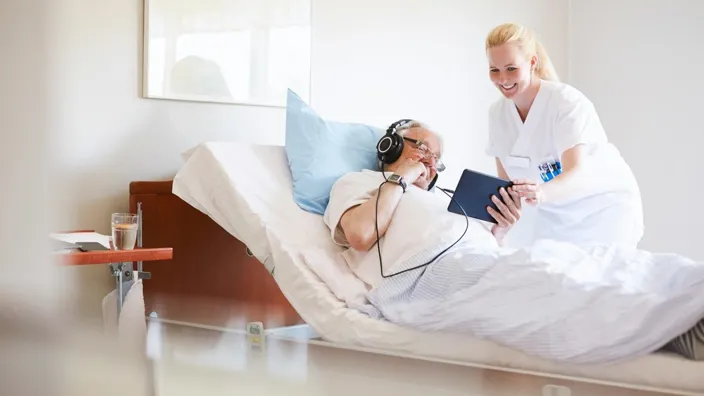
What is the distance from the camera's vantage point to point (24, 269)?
46cm

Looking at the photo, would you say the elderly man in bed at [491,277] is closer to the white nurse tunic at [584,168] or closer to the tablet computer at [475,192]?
the tablet computer at [475,192]

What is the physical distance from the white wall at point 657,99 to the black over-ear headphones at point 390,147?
1.61 metres

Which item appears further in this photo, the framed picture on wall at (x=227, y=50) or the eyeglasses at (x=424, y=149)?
the framed picture on wall at (x=227, y=50)

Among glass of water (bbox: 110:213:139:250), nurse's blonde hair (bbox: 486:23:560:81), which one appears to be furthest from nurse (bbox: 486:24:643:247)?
glass of water (bbox: 110:213:139:250)

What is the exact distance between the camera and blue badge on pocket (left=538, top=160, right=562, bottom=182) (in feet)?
6.78

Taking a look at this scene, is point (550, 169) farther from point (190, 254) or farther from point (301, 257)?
point (190, 254)

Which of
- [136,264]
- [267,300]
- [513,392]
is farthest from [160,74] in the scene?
[513,392]

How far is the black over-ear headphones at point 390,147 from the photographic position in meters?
1.73

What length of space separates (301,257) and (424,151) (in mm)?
397

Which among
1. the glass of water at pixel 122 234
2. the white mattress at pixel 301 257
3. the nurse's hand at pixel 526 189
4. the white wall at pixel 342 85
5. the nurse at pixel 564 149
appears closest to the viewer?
the white mattress at pixel 301 257

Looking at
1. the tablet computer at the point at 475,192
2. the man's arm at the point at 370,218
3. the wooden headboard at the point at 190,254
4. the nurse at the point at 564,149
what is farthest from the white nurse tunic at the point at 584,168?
the wooden headboard at the point at 190,254

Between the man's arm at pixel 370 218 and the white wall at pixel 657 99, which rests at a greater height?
the white wall at pixel 657 99

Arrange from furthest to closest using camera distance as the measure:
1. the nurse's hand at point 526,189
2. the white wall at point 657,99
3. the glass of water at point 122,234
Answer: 1. the white wall at point 657,99
2. the nurse's hand at point 526,189
3. the glass of water at point 122,234

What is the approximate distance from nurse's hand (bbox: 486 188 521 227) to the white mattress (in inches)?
12.8
